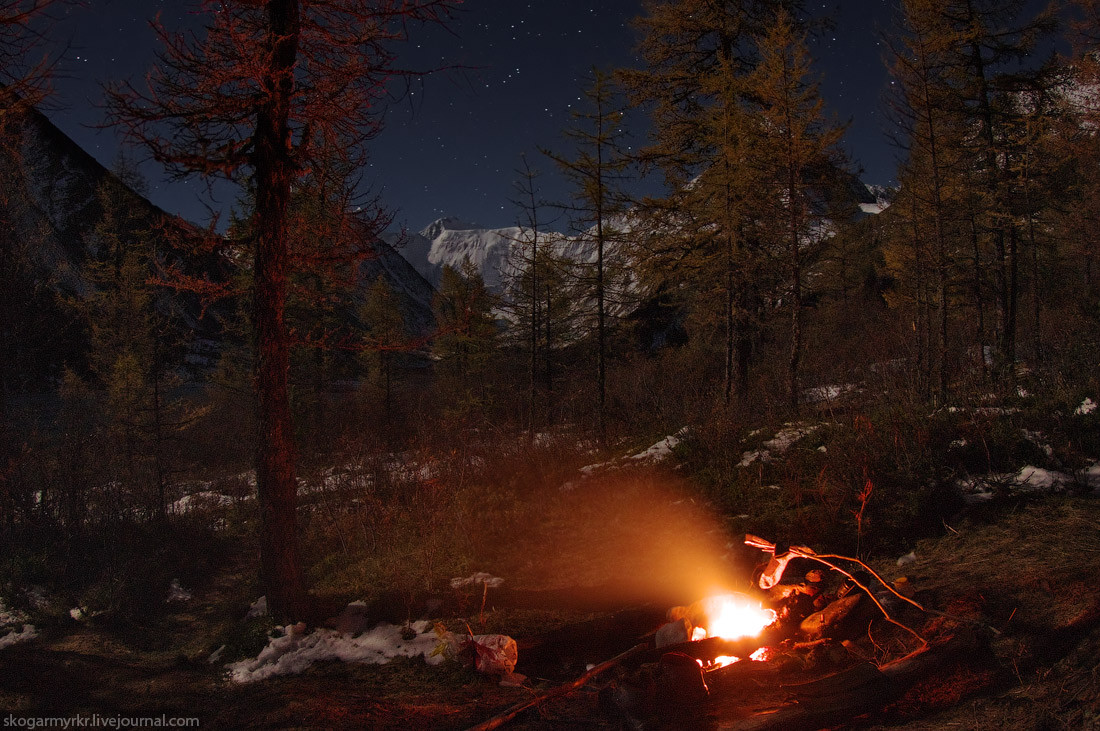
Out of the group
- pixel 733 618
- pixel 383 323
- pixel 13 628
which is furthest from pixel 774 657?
pixel 383 323

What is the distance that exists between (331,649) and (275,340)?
326 cm

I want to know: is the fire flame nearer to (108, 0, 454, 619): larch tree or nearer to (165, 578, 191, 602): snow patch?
(108, 0, 454, 619): larch tree

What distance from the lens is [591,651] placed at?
4.57m

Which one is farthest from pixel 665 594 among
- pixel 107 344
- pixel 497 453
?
pixel 107 344

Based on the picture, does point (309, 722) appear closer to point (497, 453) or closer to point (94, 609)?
point (94, 609)

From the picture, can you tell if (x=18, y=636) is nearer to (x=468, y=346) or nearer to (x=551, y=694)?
(x=551, y=694)

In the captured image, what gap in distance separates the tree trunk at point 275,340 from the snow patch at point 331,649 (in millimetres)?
399

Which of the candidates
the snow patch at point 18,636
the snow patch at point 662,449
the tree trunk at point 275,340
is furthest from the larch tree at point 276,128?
the snow patch at point 662,449

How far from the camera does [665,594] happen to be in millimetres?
5566

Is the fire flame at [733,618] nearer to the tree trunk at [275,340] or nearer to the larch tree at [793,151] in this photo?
the tree trunk at [275,340]

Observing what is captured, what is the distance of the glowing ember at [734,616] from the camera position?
3936 millimetres

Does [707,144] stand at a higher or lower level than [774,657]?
higher

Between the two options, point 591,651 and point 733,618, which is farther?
point 591,651

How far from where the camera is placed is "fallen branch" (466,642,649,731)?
10.6 ft
